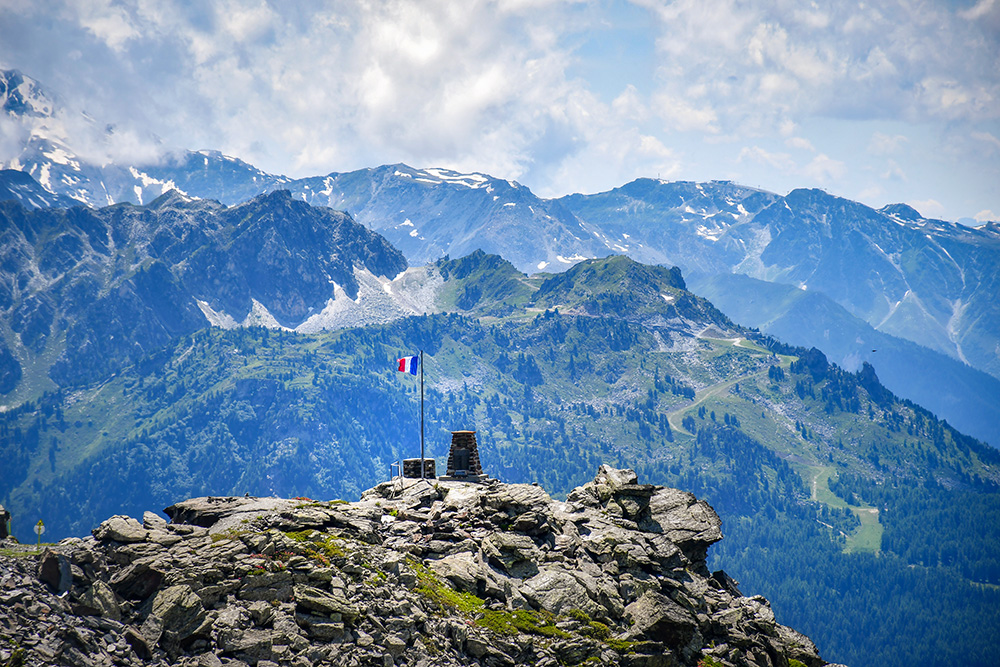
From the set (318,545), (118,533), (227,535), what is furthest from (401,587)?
(118,533)

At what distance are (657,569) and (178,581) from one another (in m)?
35.2

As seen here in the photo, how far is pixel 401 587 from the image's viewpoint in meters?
47.8

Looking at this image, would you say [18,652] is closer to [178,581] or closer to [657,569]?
[178,581]

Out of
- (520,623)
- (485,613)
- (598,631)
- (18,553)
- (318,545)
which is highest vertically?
(318,545)

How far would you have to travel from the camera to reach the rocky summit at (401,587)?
37.6m

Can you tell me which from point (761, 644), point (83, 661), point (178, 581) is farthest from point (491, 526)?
point (83, 661)

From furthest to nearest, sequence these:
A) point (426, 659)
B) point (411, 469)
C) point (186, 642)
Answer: point (411, 469) → point (426, 659) → point (186, 642)

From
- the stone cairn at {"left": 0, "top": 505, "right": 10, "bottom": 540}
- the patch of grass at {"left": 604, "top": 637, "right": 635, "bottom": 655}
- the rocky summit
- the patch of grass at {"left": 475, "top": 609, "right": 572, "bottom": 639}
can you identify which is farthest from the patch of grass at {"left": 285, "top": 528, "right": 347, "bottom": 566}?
the patch of grass at {"left": 604, "top": 637, "right": 635, "bottom": 655}

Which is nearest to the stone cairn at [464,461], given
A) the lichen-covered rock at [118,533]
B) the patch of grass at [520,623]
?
the patch of grass at [520,623]

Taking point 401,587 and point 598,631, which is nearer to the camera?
point 401,587

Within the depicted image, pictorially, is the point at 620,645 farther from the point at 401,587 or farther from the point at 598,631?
the point at 401,587

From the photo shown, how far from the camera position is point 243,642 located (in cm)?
3912

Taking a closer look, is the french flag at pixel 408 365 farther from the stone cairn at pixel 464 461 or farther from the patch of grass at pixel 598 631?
A: the patch of grass at pixel 598 631

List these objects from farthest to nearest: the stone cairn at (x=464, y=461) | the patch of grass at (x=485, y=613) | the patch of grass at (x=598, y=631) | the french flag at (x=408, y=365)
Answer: the french flag at (x=408, y=365)
the stone cairn at (x=464, y=461)
the patch of grass at (x=598, y=631)
the patch of grass at (x=485, y=613)
